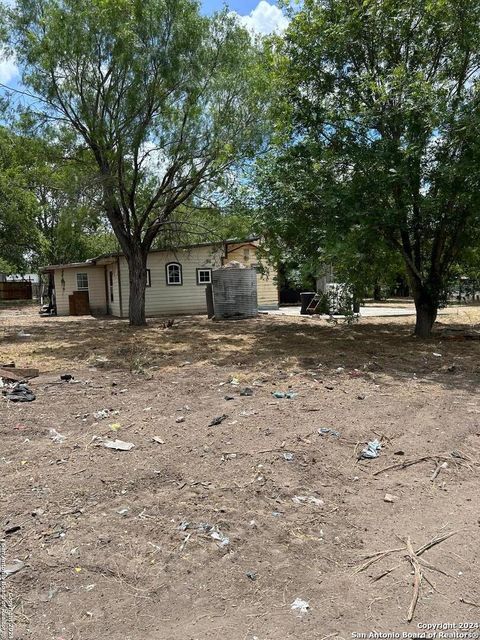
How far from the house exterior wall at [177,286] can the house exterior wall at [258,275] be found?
3.36 ft

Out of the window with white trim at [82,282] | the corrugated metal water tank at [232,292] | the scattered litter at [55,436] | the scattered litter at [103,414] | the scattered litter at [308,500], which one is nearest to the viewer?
the scattered litter at [308,500]

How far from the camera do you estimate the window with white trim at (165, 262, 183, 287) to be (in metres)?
20.4

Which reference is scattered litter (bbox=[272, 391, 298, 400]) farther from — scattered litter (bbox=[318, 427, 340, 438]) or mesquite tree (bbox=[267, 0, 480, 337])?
mesquite tree (bbox=[267, 0, 480, 337])

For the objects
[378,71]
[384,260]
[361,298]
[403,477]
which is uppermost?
[378,71]

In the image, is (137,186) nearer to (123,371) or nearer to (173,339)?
(173,339)

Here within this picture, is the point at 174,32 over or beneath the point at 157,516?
over

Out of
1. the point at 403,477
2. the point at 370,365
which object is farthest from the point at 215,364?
the point at 403,477

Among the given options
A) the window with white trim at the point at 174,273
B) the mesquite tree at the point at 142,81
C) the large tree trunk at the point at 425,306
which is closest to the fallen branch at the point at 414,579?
the large tree trunk at the point at 425,306

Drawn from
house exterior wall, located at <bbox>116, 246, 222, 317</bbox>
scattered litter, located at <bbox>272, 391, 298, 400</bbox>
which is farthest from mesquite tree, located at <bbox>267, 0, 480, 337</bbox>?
house exterior wall, located at <bbox>116, 246, 222, 317</bbox>

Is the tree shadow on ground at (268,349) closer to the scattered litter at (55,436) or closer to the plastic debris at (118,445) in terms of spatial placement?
the scattered litter at (55,436)

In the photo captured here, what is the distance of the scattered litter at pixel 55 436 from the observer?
4.18 meters

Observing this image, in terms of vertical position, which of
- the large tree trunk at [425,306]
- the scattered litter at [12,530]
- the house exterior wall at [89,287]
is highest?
the house exterior wall at [89,287]

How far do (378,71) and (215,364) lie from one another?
6896 millimetres

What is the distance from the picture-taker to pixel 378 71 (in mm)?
9477
